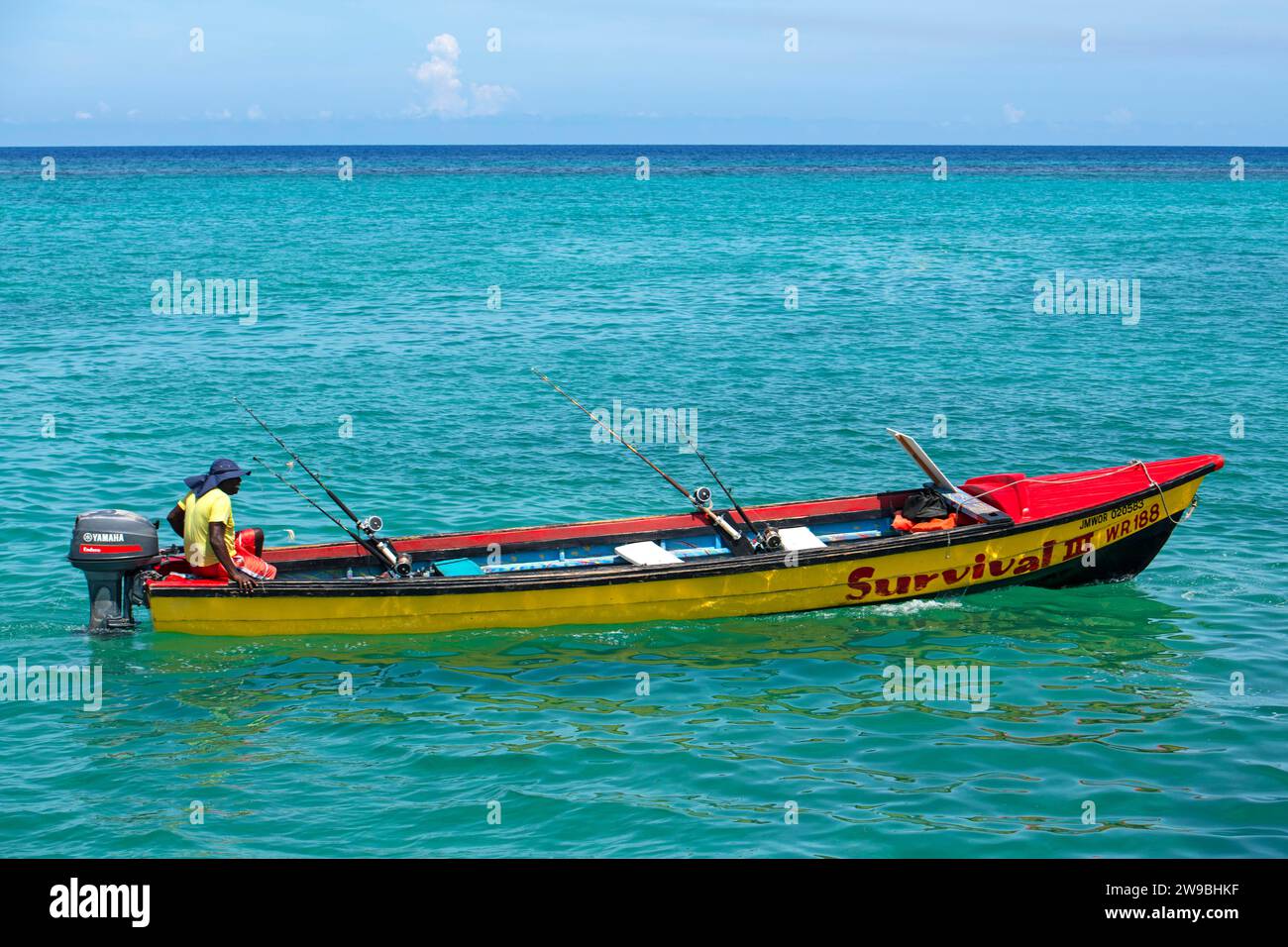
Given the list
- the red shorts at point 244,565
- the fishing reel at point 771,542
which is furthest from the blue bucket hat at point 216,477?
the fishing reel at point 771,542

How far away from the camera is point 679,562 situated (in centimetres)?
1509

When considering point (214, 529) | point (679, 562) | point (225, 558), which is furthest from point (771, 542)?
point (214, 529)

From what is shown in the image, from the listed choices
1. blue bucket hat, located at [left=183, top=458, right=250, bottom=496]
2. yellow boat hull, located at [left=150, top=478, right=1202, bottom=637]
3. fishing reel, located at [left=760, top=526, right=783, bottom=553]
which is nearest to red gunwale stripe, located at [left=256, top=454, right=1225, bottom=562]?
yellow boat hull, located at [left=150, top=478, right=1202, bottom=637]

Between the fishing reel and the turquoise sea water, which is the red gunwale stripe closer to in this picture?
the fishing reel

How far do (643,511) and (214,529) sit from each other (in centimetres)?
763

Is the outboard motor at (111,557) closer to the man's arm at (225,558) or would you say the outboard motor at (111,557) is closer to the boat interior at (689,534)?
the man's arm at (225,558)

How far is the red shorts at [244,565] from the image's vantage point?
14480 millimetres

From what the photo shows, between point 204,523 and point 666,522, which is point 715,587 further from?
point 204,523

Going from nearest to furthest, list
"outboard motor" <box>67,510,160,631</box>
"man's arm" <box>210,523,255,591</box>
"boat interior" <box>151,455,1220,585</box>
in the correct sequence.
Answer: "man's arm" <box>210,523,255,591</box>, "outboard motor" <box>67,510,160,631</box>, "boat interior" <box>151,455,1220,585</box>

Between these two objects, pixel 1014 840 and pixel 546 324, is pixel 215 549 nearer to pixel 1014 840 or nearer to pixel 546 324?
pixel 1014 840

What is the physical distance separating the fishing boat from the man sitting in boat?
0.20 meters

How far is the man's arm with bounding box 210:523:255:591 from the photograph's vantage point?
14.0 metres
